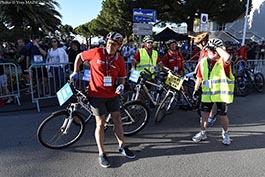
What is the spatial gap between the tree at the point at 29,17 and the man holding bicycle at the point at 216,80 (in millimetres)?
17194

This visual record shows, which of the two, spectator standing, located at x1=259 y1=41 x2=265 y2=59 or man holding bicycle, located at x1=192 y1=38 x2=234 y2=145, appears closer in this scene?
man holding bicycle, located at x1=192 y1=38 x2=234 y2=145

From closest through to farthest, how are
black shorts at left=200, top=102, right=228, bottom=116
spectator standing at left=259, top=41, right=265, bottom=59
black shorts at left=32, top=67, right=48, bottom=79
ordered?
black shorts at left=200, top=102, right=228, bottom=116 < black shorts at left=32, top=67, right=48, bottom=79 < spectator standing at left=259, top=41, right=265, bottom=59

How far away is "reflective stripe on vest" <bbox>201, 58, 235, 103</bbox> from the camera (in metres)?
3.62

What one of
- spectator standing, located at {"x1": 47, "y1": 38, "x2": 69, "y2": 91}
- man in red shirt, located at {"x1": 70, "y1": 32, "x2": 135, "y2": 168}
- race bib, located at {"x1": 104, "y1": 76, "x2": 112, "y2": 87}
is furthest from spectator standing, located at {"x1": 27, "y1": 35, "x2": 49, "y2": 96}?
race bib, located at {"x1": 104, "y1": 76, "x2": 112, "y2": 87}

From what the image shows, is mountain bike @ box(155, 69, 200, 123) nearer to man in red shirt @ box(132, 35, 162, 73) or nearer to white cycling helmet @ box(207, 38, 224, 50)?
man in red shirt @ box(132, 35, 162, 73)

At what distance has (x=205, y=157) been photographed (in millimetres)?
3486

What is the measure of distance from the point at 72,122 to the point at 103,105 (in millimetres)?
816

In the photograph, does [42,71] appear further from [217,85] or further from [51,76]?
[217,85]

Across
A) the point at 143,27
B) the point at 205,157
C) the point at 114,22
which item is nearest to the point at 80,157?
the point at 205,157

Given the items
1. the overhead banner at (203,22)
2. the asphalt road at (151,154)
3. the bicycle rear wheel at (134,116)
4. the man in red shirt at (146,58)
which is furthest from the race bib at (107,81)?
the overhead banner at (203,22)

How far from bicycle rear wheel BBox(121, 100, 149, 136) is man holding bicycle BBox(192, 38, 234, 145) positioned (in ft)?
3.47

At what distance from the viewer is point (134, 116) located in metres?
4.28

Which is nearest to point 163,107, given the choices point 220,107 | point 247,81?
point 220,107

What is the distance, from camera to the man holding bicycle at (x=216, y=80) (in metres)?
3.60
